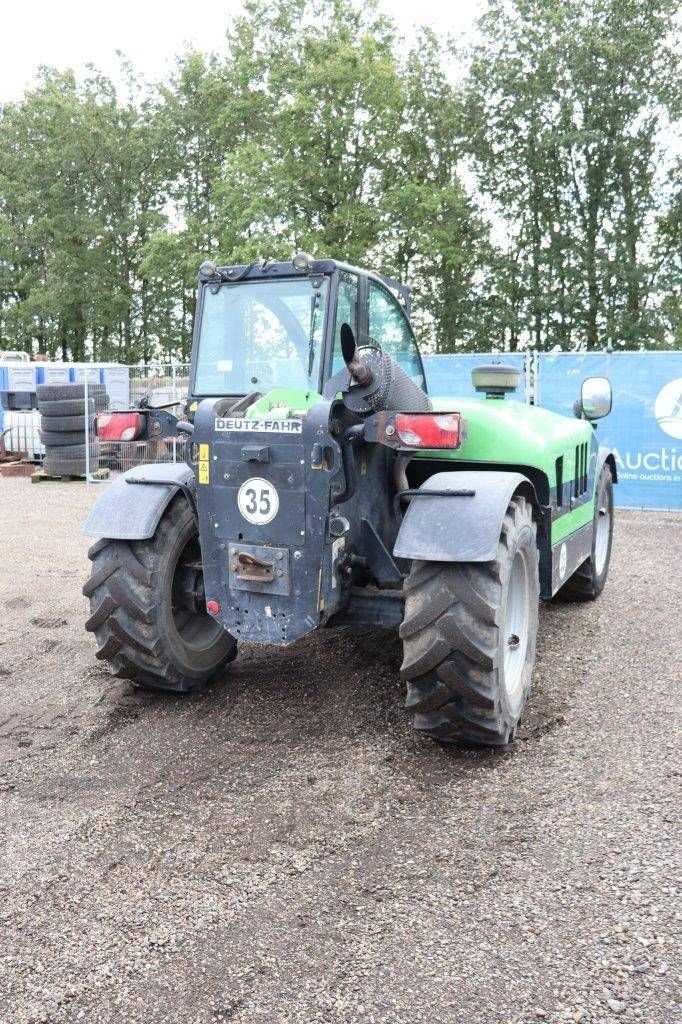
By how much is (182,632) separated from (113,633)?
0.44 metres

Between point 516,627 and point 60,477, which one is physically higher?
point 516,627

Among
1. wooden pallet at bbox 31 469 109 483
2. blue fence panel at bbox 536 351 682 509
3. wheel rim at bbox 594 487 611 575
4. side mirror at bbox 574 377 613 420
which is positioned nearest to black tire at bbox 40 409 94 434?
wooden pallet at bbox 31 469 109 483

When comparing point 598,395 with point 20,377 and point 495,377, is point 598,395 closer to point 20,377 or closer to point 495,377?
point 495,377

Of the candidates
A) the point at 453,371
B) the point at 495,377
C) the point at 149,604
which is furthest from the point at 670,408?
the point at 149,604

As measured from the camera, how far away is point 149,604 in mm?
4488

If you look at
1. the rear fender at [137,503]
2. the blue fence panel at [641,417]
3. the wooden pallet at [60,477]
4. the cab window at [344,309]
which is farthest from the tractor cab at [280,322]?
the wooden pallet at [60,477]

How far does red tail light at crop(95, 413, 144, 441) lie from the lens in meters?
4.75

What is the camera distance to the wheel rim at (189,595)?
476 centimetres

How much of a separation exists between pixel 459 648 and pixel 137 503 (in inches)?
73.3

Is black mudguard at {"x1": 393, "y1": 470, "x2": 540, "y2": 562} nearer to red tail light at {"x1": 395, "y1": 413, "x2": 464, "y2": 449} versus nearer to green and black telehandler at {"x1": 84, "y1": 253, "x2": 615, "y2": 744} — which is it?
green and black telehandler at {"x1": 84, "y1": 253, "x2": 615, "y2": 744}

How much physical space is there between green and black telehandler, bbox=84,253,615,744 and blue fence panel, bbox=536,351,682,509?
23.5 ft

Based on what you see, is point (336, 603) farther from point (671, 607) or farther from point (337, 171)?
point (337, 171)

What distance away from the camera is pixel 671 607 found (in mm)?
6934

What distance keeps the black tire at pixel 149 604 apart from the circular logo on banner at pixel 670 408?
8881mm
